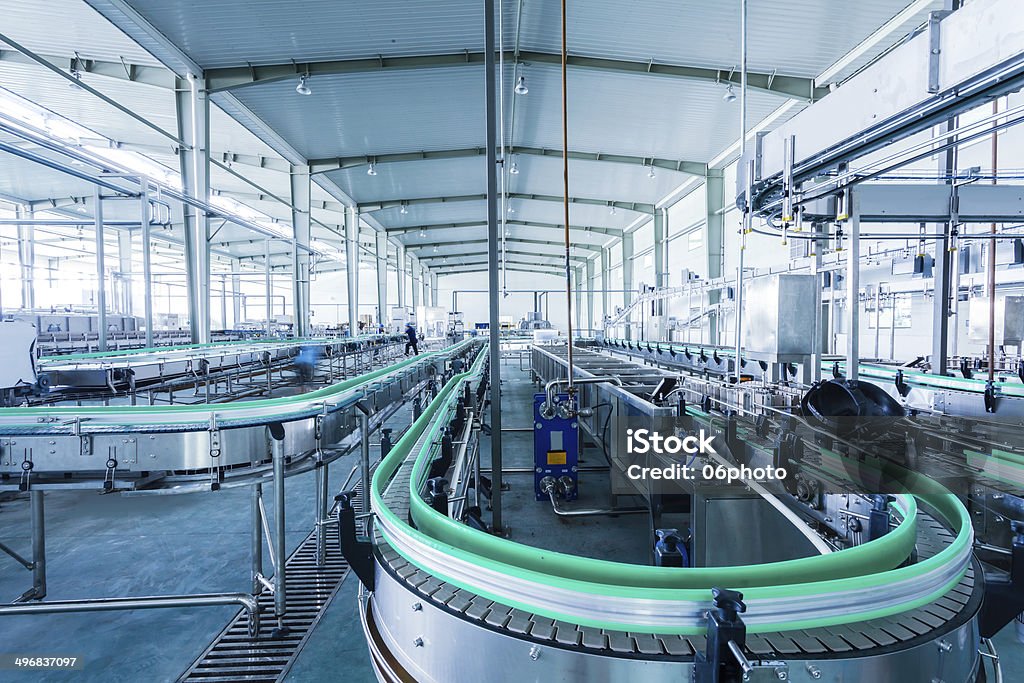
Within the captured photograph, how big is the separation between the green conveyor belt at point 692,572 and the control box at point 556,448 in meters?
2.84

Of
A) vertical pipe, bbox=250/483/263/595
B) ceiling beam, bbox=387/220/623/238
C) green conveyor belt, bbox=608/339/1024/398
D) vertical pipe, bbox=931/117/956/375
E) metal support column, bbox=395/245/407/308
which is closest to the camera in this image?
vertical pipe, bbox=250/483/263/595

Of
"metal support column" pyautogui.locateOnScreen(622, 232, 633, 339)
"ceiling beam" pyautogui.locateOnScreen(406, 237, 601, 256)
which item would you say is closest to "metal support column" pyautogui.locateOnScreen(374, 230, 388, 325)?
"ceiling beam" pyautogui.locateOnScreen(406, 237, 601, 256)

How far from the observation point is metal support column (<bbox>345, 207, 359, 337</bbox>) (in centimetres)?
1042

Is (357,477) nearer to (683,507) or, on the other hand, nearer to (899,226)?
(683,507)

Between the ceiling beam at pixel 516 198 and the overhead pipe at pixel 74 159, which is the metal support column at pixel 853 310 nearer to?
the overhead pipe at pixel 74 159

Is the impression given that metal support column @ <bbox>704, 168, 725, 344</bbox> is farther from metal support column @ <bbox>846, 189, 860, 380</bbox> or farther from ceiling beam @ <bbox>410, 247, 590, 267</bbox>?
ceiling beam @ <bbox>410, 247, 590, 267</bbox>

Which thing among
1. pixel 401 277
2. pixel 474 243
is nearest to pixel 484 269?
pixel 474 243

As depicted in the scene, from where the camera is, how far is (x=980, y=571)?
0.92 m

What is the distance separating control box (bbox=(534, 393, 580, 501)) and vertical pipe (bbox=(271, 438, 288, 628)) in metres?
2.02

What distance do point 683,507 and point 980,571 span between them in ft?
7.93

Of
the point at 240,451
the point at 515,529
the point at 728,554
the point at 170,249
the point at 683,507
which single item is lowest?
the point at 515,529

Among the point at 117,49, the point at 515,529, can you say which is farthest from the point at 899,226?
the point at 117,49

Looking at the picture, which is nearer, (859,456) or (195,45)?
(859,456)

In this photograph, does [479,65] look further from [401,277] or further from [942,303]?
[401,277]
